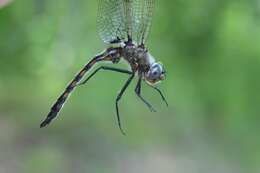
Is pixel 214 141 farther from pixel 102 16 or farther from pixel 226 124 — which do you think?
pixel 102 16

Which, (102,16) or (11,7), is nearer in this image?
(102,16)

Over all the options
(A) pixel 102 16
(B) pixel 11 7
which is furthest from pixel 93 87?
(A) pixel 102 16

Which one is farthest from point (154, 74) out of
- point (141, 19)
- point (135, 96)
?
point (135, 96)

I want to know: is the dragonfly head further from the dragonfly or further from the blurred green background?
the blurred green background

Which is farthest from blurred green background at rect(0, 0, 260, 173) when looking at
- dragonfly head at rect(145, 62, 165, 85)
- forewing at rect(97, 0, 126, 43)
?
dragonfly head at rect(145, 62, 165, 85)

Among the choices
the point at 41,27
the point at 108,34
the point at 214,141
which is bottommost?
the point at 214,141

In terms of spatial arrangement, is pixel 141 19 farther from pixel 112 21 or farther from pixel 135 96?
pixel 135 96

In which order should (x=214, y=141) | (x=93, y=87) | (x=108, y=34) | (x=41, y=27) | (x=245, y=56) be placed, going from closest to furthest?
(x=108, y=34), (x=41, y=27), (x=245, y=56), (x=93, y=87), (x=214, y=141)
